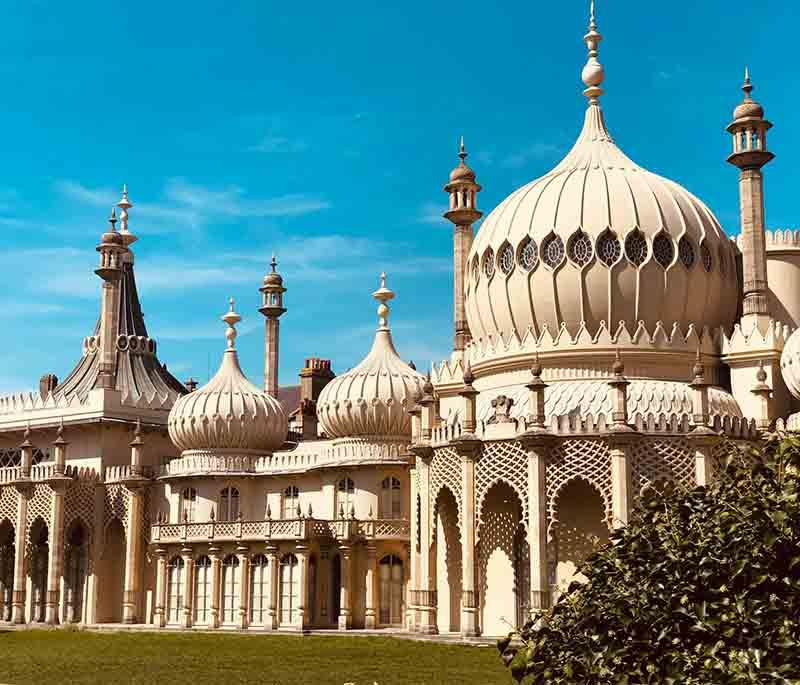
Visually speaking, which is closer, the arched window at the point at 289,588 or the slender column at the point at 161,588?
the arched window at the point at 289,588

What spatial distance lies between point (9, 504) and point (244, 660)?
21718 millimetres

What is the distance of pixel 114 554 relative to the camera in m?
43.8

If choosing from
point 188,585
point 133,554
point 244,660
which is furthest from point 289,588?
point 244,660

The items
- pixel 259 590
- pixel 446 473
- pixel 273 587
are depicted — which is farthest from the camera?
pixel 259 590

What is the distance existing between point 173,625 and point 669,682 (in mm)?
32519

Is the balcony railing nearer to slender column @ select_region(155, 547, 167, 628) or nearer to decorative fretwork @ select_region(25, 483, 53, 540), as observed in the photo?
slender column @ select_region(155, 547, 167, 628)

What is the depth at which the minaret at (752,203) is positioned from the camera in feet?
110

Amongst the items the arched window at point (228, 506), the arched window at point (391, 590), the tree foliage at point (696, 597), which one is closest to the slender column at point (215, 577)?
the arched window at point (228, 506)

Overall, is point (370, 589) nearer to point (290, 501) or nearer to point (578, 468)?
point (290, 501)

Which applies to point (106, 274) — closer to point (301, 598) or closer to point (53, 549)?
point (53, 549)

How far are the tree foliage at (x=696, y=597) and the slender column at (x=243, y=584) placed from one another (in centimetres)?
2858

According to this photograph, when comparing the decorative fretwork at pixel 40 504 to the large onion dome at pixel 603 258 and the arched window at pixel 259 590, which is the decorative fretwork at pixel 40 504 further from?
the large onion dome at pixel 603 258

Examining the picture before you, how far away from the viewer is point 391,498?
37781mm

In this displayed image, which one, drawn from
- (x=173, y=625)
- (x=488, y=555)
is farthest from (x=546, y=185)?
(x=173, y=625)
